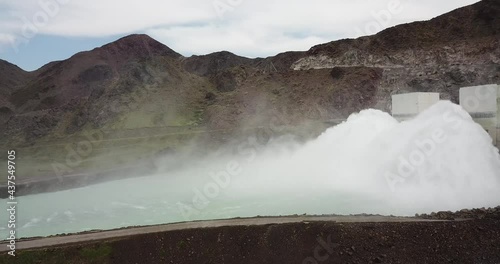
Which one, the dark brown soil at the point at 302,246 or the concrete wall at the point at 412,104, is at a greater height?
the concrete wall at the point at 412,104

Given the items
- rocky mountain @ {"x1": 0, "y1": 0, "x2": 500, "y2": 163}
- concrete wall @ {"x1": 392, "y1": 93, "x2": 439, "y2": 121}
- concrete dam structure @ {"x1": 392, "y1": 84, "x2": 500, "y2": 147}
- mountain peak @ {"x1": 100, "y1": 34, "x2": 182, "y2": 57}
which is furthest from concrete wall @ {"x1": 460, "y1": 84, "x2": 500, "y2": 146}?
mountain peak @ {"x1": 100, "y1": 34, "x2": 182, "y2": 57}

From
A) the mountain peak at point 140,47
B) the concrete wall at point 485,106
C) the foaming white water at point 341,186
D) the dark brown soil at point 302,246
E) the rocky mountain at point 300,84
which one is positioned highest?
the mountain peak at point 140,47

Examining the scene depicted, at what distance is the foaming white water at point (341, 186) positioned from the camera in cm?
1902

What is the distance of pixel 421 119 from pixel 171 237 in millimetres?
17382

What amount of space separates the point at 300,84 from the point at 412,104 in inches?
1140

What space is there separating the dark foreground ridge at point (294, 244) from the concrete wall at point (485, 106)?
1320 cm

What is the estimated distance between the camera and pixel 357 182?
23578 millimetres

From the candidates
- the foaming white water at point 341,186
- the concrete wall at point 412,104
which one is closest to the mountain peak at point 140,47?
the foaming white water at point 341,186

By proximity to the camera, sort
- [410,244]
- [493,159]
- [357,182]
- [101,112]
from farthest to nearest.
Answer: [101,112], [357,182], [493,159], [410,244]

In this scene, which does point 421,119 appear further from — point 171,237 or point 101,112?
point 101,112

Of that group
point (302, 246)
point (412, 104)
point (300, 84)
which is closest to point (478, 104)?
point (412, 104)

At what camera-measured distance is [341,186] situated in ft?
77.6

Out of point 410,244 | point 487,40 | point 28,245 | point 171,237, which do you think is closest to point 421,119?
point 410,244

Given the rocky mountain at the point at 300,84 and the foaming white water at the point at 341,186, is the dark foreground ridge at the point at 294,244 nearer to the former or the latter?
the foaming white water at the point at 341,186
